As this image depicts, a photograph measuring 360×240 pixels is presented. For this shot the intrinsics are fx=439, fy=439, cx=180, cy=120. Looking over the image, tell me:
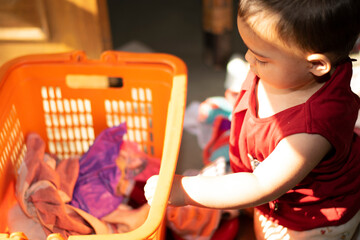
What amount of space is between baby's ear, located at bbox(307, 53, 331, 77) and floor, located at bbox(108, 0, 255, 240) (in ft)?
3.20

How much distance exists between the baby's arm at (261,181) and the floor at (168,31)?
95 centimetres

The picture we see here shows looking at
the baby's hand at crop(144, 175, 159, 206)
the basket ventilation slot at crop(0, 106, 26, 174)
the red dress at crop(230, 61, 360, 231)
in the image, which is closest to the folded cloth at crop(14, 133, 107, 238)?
the basket ventilation slot at crop(0, 106, 26, 174)

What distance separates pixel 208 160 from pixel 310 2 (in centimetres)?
77

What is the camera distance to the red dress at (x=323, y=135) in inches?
29.4

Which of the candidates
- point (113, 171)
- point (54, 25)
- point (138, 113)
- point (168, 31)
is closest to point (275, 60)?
point (138, 113)

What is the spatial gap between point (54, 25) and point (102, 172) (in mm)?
660

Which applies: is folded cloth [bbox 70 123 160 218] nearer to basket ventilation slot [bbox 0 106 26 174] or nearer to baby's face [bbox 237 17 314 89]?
basket ventilation slot [bbox 0 106 26 174]

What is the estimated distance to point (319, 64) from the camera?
0.71 m

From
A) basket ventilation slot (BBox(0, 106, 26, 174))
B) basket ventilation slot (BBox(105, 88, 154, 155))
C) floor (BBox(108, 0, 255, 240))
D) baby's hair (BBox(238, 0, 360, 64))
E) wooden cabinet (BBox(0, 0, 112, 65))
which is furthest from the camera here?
floor (BBox(108, 0, 255, 240))

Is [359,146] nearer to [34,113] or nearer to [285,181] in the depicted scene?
[285,181]

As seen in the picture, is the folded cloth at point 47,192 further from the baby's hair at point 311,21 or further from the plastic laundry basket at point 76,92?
the baby's hair at point 311,21

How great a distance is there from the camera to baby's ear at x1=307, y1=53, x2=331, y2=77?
688 mm

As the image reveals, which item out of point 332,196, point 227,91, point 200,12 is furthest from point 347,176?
point 200,12

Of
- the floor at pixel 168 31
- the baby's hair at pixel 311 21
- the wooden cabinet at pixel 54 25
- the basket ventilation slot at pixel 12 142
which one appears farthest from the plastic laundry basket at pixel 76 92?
the floor at pixel 168 31
